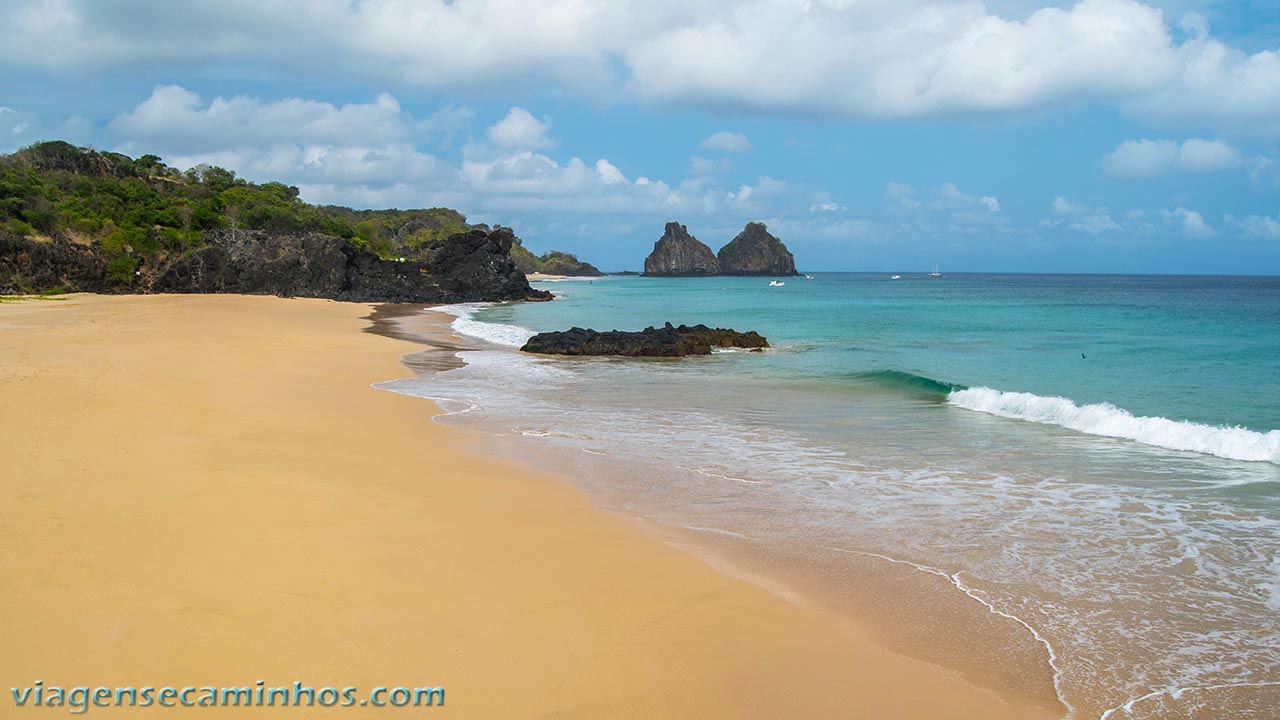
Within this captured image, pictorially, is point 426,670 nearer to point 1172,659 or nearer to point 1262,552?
point 1172,659

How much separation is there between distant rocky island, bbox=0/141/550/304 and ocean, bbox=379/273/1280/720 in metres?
37.8

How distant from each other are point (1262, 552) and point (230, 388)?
496 inches

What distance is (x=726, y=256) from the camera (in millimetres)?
191750

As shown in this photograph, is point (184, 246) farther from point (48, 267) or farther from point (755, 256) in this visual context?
point (755, 256)

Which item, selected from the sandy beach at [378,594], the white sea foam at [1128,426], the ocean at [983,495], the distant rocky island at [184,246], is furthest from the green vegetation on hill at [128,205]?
the white sea foam at [1128,426]

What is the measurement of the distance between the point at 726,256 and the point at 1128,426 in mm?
183063

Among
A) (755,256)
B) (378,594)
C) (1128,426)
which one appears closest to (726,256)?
(755,256)

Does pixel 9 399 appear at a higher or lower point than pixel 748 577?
higher

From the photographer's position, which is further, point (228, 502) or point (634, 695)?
point (228, 502)

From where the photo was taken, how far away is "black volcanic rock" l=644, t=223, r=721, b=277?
19025 cm

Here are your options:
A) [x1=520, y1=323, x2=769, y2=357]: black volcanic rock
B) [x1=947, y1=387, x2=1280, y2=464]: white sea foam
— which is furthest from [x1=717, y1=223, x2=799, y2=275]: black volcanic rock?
[x1=947, y1=387, x2=1280, y2=464]: white sea foam

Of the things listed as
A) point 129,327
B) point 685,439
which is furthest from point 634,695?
point 129,327

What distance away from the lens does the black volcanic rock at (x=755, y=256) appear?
627 ft

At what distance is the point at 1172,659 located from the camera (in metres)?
4.32
